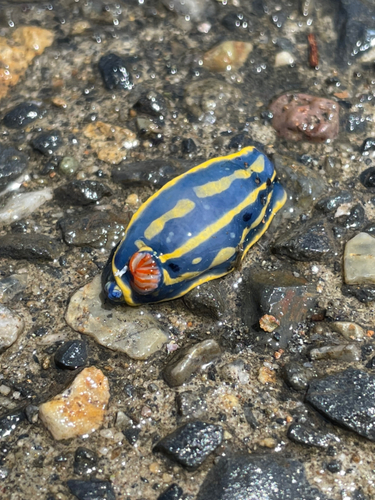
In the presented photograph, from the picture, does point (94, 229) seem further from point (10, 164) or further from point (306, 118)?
point (306, 118)

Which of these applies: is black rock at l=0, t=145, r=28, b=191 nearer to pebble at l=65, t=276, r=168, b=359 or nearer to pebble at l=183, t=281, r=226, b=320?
pebble at l=65, t=276, r=168, b=359

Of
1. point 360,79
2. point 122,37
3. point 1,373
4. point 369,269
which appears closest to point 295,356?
point 369,269

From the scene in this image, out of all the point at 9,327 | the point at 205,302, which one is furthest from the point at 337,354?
the point at 9,327

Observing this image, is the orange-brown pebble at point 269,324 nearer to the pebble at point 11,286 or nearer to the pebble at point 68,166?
the pebble at point 11,286

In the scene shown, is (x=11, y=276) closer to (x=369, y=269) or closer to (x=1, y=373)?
(x=1, y=373)

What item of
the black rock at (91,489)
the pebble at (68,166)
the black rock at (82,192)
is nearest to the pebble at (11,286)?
the black rock at (82,192)

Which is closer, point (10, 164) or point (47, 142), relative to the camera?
point (10, 164)

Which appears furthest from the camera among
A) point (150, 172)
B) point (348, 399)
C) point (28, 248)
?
point (150, 172)

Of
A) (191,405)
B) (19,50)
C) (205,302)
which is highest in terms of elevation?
(19,50)
